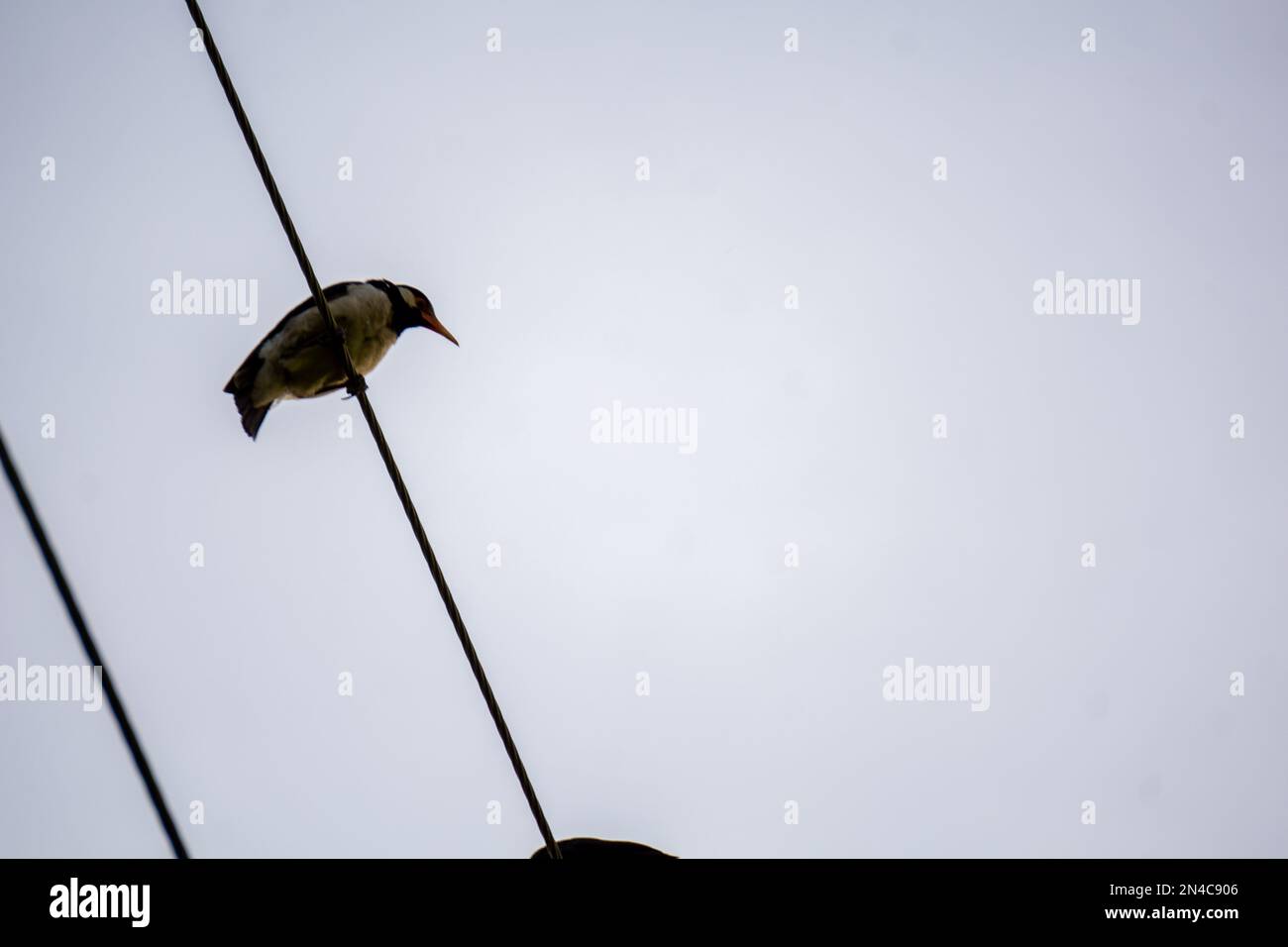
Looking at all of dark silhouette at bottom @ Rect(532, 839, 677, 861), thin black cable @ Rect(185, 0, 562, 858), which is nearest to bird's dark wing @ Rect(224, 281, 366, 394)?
thin black cable @ Rect(185, 0, 562, 858)

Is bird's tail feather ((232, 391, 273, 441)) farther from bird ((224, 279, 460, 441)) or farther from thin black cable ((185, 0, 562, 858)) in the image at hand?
thin black cable ((185, 0, 562, 858))

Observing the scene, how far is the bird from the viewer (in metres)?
5.15

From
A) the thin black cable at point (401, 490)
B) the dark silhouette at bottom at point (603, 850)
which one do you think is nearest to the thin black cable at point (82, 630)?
the thin black cable at point (401, 490)

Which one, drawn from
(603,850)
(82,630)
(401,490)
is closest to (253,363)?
(401,490)

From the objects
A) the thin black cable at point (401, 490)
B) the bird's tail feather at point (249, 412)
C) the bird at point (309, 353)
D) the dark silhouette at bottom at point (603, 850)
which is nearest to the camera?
the thin black cable at point (401, 490)

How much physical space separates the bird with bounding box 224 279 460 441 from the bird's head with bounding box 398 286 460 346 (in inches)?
6.8

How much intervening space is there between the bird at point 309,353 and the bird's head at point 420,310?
0.56 ft

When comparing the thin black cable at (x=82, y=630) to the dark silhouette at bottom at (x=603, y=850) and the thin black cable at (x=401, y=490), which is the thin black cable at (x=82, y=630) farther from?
the dark silhouette at bottom at (x=603, y=850)

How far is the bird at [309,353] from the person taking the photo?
16.9 ft
